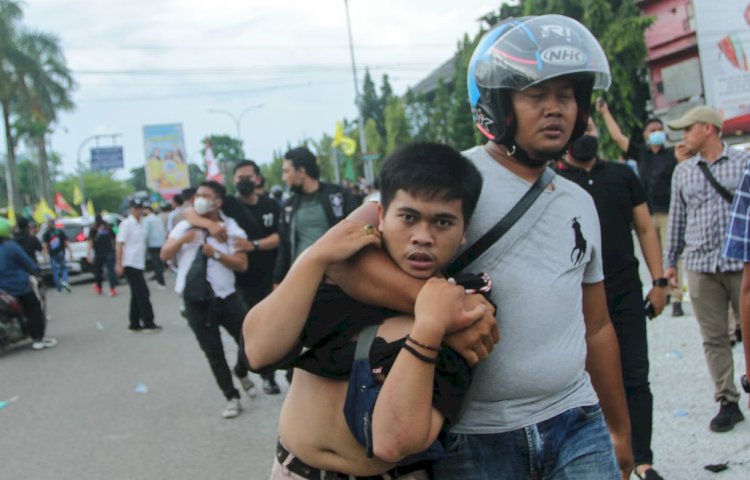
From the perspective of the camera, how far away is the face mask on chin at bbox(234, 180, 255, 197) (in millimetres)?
A: 7879

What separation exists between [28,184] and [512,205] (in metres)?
109

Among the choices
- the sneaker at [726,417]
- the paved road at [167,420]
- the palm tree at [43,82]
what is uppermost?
the palm tree at [43,82]

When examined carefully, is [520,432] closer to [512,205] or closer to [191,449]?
[512,205]

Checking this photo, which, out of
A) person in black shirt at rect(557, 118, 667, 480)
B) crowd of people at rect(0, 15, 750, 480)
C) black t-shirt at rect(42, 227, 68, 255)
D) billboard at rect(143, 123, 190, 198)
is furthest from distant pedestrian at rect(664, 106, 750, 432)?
billboard at rect(143, 123, 190, 198)

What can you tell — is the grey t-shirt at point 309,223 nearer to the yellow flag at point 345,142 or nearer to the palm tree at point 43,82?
the yellow flag at point 345,142

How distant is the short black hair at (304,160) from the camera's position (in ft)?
22.9

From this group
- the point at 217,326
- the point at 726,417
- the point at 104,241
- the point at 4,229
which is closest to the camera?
the point at 726,417

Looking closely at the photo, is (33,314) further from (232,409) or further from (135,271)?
(232,409)

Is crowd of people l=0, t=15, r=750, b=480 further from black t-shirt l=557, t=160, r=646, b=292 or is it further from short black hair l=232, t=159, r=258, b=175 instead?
short black hair l=232, t=159, r=258, b=175

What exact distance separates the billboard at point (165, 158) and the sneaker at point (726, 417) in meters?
37.8

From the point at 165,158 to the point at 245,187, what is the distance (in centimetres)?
3557

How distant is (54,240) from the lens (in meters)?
21.6

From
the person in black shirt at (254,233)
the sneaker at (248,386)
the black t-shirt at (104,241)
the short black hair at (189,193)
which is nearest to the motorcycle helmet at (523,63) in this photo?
the person in black shirt at (254,233)

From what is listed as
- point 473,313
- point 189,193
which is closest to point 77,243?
point 189,193
